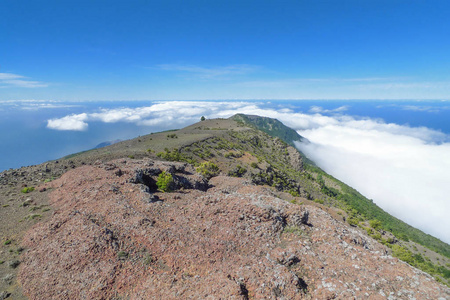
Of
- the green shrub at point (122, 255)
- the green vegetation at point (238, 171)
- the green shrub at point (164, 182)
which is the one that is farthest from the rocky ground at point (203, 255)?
the green vegetation at point (238, 171)

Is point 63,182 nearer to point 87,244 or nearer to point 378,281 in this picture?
point 87,244

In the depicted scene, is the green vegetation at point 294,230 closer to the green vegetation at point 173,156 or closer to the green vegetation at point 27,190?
the green vegetation at point 27,190

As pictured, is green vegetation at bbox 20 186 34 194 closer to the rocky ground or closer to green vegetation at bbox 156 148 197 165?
the rocky ground

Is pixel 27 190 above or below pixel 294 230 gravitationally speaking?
below

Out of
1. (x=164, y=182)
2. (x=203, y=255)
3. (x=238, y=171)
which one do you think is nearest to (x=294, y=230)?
(x=203, y=255)

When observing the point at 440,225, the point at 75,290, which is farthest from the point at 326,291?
the point at 440,225

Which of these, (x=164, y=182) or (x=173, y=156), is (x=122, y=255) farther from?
(x=173, y=156)

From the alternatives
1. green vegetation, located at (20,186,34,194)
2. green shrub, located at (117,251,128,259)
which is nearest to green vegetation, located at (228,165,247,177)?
green vegetation, located at (20,186,34,194)
